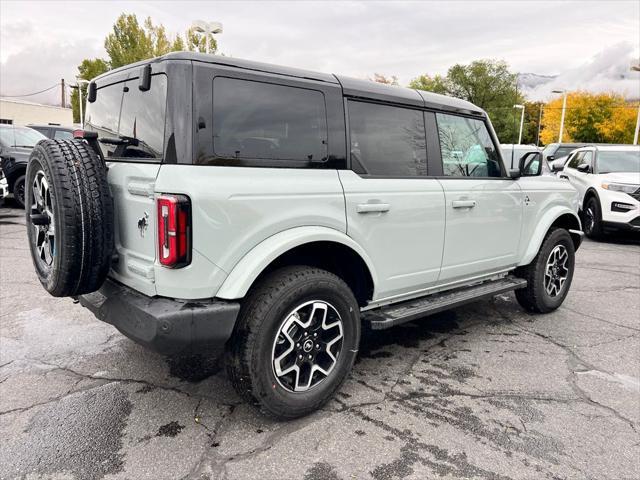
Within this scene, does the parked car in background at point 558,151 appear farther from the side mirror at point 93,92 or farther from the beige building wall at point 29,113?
the beige building wall at point 29,113

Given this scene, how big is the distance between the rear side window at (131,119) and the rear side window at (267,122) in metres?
0.31

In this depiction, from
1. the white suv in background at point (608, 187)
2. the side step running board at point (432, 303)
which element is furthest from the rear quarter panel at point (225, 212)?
the white suv in background at point (608, 187)

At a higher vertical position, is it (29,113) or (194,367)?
(29,113)

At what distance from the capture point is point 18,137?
35.4ft

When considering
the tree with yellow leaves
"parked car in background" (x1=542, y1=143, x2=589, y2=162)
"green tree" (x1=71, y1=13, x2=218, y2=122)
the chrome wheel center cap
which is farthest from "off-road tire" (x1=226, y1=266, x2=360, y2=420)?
the tree with yellow leaves

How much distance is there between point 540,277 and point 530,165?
111cm

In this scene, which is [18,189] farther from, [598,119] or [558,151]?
[598,119]

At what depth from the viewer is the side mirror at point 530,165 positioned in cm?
428

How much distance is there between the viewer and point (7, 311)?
463 centimetres

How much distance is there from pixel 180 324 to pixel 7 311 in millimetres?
3220

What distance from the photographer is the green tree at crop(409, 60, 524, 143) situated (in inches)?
2443

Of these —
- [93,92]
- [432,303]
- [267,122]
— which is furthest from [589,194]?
[93,92]

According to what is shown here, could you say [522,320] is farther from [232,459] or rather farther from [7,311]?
[7,311]

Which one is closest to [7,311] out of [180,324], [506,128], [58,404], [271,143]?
[58,404]
